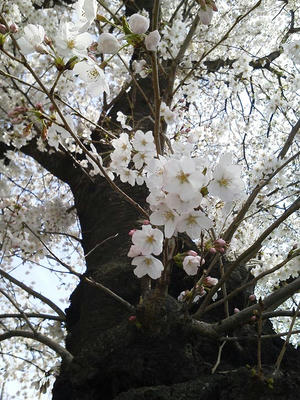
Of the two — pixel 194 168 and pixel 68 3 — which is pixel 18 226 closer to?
pixel 194 168

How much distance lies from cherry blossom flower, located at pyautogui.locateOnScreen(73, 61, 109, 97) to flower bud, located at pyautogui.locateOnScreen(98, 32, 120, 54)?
3.0 inches

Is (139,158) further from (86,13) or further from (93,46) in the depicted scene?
(86,13)

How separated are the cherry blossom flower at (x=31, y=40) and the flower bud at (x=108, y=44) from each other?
171 millimetres

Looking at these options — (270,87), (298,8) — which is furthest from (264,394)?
(298,8)

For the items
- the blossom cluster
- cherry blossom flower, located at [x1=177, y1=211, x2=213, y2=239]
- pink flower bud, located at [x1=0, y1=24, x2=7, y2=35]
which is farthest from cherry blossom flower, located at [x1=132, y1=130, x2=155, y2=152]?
pink flower bud, located at [x1=0, y1=24, x2=7, y2=35]

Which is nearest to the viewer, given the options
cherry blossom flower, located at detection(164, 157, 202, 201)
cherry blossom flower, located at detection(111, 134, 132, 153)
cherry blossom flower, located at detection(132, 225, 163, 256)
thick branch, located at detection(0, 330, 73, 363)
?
cherry blossom flower, located at detection(164, 157, 202, 201)

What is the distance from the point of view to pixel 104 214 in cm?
272

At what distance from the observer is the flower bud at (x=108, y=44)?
4.00 ft

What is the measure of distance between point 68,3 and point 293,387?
4.88m

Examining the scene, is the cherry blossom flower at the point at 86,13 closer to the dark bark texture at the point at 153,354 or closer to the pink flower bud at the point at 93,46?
the pink flower bud at the point at 93,46

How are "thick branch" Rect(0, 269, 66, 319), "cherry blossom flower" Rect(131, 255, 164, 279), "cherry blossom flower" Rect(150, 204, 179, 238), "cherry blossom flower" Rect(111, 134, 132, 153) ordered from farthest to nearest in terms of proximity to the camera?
1. "thick branch" Rect(0, 269, 66, 319)
2. "cherry blossom flower" Rect(111, 134, 132, 153)
3. "cherry blossom flower" Rect(131, 255, 164, 279)
4. "cherry blossom flower" Rect(150, 204, 179, 238)

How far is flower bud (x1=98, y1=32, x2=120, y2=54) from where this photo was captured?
122cm

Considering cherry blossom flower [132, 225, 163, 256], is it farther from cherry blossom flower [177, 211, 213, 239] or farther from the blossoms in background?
cherry blossom flower [177, 211, 213, 239]

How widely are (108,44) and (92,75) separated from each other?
0.34ft
